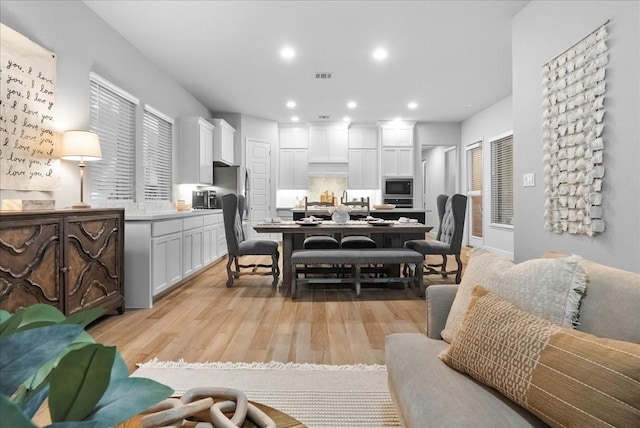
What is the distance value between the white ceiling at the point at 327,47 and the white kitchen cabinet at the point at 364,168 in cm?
176

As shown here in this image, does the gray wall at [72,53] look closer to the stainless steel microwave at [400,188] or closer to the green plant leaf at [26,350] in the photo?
the green plant leaf at [26,350]

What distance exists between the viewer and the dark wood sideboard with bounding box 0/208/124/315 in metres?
2.26

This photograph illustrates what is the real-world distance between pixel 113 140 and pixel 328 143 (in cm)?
536

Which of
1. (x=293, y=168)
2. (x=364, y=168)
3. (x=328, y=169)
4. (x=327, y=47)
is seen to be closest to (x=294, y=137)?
(x=293, y=168)

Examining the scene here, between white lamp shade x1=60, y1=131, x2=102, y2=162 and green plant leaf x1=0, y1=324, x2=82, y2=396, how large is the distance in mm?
3199

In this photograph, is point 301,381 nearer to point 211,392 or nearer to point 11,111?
point 211,392

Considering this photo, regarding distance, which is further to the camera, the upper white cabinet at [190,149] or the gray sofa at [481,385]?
the upper white cabinet at [190,149]

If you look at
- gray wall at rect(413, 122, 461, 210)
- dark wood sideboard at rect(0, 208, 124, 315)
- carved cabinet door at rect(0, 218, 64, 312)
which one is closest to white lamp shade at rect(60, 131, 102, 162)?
dark wood sideboard at rect(0, 208, 124, 315)

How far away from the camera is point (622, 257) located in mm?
2494

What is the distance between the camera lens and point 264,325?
3111 millimetres

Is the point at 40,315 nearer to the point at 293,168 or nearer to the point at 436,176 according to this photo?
the point at 293,168

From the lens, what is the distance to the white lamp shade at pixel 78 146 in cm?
309

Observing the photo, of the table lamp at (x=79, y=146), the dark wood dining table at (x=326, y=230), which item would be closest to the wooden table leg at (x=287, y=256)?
the dark wood dining table at (x=326, y=230)

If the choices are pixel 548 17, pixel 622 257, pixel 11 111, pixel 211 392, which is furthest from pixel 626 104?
pixel 11 111
